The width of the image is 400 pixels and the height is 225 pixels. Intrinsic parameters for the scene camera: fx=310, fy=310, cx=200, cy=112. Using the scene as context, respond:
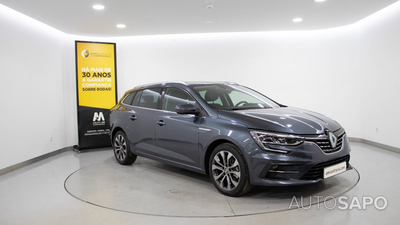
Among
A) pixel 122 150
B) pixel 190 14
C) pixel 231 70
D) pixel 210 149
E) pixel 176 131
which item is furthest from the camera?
pixel 231 70

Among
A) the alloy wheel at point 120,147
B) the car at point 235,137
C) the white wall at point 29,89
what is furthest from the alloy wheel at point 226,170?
the white wall at point 29,89

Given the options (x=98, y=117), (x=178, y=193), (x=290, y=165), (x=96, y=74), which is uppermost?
(x=96, y=74)

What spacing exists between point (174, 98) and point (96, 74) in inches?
122

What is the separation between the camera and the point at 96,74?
6664mm

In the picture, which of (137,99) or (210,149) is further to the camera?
(137,99)

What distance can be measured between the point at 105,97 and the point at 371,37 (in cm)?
569

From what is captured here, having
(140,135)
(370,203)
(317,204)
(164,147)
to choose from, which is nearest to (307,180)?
(317,204)

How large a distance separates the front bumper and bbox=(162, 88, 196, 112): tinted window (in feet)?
4.13

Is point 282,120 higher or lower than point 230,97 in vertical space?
lower

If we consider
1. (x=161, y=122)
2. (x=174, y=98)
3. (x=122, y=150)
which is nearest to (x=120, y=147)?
(x=122, y=150)

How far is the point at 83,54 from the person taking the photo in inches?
256

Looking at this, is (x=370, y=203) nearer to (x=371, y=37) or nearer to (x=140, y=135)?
(x=140, y=135)

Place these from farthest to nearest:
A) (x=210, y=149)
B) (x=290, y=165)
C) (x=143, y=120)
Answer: (x=143, y=120) < (x=210, y=149) < (x=290, y=165)

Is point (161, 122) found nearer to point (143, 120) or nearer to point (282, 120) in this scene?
point (143, 120)
